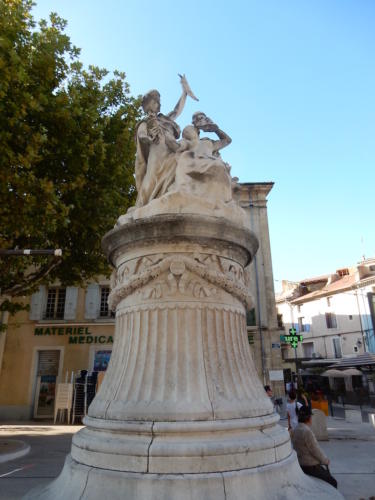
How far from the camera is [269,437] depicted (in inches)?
111

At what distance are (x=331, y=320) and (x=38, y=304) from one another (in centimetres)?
2384

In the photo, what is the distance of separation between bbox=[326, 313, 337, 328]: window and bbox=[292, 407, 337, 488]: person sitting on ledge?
29.6 m

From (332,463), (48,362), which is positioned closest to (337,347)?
(48,362)

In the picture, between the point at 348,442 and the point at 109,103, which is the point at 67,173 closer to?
the point at 109,103

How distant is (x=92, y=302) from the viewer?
17.4 m

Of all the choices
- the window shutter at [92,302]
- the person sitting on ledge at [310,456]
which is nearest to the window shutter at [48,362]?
the window shutter at [92,302]

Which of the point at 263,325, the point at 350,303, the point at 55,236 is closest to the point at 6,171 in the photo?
the point at 55,236

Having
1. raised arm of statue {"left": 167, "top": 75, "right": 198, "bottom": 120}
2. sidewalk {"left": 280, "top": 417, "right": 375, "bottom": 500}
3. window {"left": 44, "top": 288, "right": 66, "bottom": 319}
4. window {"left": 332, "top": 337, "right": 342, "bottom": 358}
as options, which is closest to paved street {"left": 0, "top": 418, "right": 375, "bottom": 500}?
sidewalk {"left": 280, "top": 417, "right": 375, "bottom": 500}

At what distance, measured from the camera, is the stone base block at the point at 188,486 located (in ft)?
7.81

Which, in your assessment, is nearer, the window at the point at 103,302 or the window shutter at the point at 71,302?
the window shutter at the point at 71,302

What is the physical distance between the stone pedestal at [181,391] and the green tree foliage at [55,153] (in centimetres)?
504

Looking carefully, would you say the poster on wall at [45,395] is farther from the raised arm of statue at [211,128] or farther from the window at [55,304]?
the raised arm of statue at [211,128]

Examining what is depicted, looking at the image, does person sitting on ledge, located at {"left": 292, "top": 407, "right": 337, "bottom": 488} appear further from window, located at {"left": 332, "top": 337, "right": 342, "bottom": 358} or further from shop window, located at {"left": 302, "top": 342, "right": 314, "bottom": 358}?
shop window, located at {"left": 302, "top": 342, "right": 314, "bottom": 358}

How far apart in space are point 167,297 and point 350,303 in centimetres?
2969
